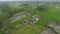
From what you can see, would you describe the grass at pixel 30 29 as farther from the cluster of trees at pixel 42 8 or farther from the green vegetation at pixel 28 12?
the cluster of trees at pixel 42 8

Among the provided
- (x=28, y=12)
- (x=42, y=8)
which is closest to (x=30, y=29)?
(x=28, y=12)

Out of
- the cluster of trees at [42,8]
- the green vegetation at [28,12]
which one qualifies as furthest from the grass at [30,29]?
the cluster of trees at [42,8]

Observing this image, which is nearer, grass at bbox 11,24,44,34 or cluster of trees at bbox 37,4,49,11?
grass at bbox 11,24,44,34

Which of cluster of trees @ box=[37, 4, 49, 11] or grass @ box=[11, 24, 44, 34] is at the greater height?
cluster of trees @ box=[37, 4, 49, 11]

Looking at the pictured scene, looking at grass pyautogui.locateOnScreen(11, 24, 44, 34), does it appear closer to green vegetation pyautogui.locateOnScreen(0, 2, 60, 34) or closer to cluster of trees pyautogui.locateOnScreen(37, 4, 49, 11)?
green vegetation pyautogui.locateOnScreen(0, 2, 60, 34)

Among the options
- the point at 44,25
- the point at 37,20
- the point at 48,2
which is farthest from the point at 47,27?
the point at 48,2

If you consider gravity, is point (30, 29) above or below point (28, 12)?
below

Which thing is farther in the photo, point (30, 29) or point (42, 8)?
point (42, 8)

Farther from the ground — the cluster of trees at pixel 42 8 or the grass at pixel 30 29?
the cluster of trees at pixel 42 8

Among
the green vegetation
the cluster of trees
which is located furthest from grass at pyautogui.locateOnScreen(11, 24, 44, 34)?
the cluster of trees

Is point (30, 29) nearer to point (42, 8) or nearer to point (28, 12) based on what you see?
point (28, 12)

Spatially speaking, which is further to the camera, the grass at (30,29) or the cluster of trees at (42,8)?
the cluster of trees at (42,8)
